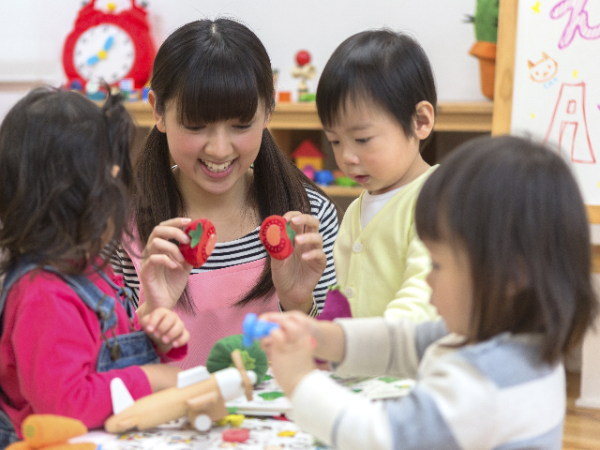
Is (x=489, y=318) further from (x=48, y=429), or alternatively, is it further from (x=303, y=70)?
(x=303, y=70)

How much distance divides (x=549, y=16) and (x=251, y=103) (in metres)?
1.07

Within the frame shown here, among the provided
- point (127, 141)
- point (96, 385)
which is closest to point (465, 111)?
point (127, 141)

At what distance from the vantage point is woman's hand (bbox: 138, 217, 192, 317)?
0.89 meters

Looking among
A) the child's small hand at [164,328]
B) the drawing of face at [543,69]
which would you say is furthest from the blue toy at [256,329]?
the drawing of face at [543,69]

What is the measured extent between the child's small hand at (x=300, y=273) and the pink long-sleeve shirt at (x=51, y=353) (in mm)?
400

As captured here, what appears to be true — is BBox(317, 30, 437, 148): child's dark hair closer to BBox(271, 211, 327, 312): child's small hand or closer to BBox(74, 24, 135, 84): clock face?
BBox(271, 211, 327, 312): child's small hand

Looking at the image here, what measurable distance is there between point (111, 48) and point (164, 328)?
2.11 metres

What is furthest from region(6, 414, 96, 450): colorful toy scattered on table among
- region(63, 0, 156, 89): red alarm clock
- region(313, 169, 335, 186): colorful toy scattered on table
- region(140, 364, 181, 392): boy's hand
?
region(63, 0, 156, 89): red alarm clock

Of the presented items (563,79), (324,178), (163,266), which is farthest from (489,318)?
(324,178)

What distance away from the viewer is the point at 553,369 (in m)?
0.55

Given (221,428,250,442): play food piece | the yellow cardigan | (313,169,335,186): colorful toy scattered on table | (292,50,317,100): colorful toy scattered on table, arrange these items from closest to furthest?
(221,428,250,442): play food piece → the yellow cardigan → (313,169,335,186): colorful toy scattered on table → (292,50,317,100): colorful toy scattered on table

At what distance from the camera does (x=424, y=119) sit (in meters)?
0.98

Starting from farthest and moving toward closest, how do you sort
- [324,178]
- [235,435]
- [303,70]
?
[303,70] → [324,178] → [235,435]

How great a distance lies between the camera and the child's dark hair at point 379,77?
94 cm
